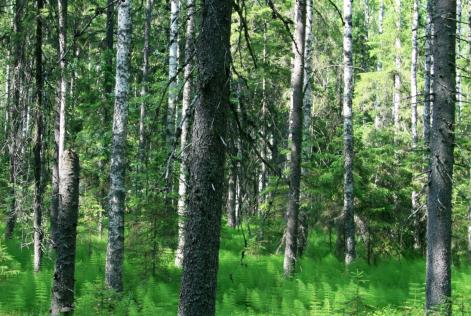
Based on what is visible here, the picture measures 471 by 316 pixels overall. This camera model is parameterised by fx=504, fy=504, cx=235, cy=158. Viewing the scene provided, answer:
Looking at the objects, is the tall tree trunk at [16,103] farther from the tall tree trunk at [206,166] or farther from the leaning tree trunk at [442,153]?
the leaning tree trunk at [442,153]

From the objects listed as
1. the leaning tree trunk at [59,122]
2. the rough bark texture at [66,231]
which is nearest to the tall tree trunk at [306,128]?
the leaning tree trunk at [59,122]

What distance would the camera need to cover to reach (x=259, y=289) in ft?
34.3

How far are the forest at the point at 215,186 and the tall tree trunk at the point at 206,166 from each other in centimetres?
1

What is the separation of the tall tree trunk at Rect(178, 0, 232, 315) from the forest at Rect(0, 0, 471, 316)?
10 millimetres

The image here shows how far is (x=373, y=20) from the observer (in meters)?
41.5

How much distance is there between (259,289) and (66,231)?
5708mm

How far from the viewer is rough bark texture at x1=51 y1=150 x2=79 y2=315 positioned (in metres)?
5.55

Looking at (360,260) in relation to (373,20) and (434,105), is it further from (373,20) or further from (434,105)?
(373,20)

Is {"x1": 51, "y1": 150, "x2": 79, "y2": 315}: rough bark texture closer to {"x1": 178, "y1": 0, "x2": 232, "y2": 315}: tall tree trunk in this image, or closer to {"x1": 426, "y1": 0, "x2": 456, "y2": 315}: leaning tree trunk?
{"x1": 178, "y1": 0, "x2": 232, "y2": 315}: tall tree trunk

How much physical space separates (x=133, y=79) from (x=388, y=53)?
13920 millimetres

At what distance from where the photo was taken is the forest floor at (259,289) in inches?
318

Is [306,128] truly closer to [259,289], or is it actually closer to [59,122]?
[259,289]

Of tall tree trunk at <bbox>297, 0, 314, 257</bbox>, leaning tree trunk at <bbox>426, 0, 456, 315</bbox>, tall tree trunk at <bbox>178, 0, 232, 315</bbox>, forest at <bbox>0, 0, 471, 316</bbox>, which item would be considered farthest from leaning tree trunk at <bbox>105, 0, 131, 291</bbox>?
tall tree trunk at <bbox>297, 0, 314, 257</bbox>

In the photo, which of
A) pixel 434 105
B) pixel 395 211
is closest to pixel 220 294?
pixel 434 105
